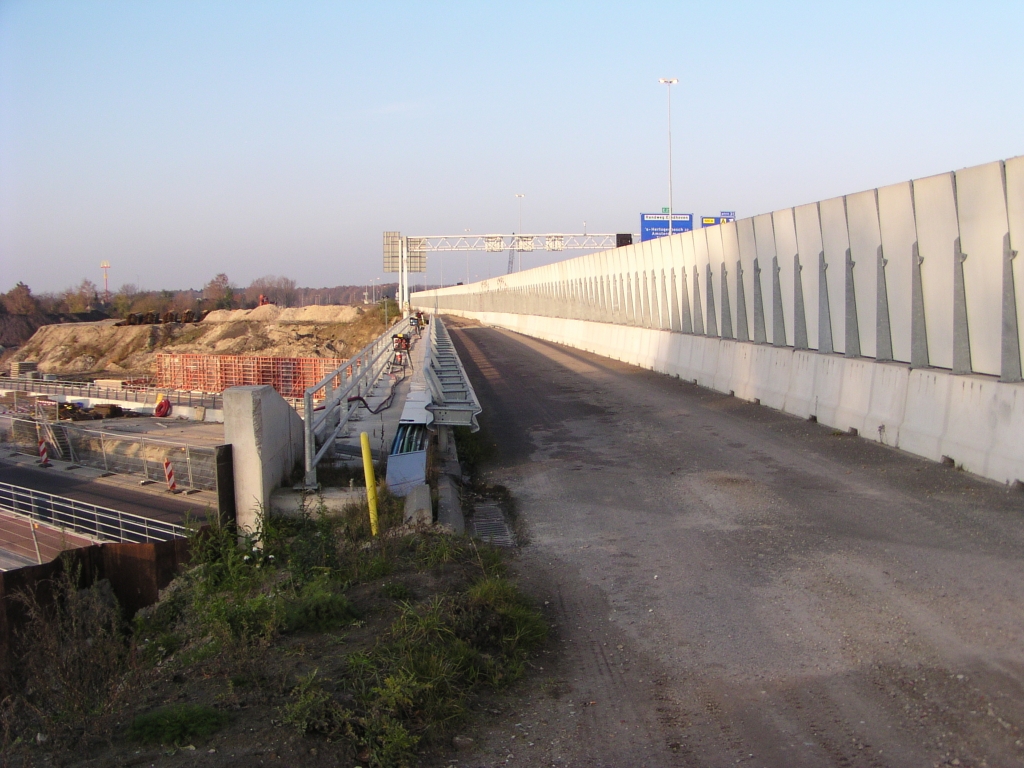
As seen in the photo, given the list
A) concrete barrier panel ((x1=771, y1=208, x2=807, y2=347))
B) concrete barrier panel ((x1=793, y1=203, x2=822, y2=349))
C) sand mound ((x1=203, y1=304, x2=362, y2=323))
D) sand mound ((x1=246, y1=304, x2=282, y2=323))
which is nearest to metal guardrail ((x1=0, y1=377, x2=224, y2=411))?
concrete barrier panel ((x1=771, y1=208, x2=807, y2=347))

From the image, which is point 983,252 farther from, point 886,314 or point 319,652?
point 319,652

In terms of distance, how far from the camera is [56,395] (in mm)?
69688

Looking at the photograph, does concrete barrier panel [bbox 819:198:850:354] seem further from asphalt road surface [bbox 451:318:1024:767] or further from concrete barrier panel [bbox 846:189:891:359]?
asphalt road surface [bbox 451:318:1024:767]

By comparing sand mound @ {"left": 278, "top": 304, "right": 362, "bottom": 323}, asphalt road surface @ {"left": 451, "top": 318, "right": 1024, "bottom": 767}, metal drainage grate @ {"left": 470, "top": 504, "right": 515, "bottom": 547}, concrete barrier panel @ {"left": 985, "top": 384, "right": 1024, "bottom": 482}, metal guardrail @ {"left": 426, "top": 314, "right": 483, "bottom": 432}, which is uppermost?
sand mound @ {"left": 278, "top": 304, "right": 362, "bottom": 323}

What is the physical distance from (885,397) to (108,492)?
25.6 metres

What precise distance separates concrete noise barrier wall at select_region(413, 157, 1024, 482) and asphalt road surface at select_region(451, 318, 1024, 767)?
768 millimetres

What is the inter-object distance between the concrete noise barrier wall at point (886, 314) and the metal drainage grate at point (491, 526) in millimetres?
5849

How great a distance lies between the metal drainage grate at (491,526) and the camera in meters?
8.64

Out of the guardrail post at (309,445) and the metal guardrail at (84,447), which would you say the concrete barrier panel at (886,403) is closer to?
the guardrail post at (309,445)

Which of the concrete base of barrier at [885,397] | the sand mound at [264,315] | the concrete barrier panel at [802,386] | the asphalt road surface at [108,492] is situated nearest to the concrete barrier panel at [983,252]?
the concrete base of barrier at [885,397]

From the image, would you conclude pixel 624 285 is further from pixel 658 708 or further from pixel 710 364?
pixel 658 708

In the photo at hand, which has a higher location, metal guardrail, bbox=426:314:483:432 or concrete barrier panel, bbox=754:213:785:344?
concrete barrier panel, bbox=754:213:785:344

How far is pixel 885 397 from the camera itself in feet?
42.0

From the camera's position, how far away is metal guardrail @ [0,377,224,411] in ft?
205
